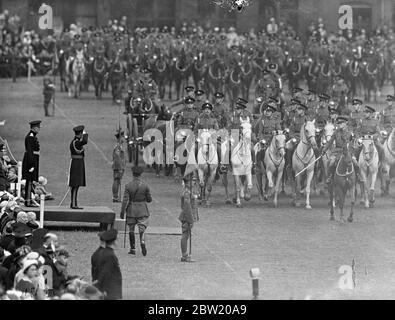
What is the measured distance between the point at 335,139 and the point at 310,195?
7.52ft

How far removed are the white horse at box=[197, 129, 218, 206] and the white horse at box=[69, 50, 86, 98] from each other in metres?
13.9

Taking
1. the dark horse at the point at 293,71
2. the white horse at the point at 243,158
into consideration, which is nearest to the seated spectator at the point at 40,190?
the white horse at the point at 243,158

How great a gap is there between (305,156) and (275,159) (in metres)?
0.53

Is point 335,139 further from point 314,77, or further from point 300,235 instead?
point 314,77

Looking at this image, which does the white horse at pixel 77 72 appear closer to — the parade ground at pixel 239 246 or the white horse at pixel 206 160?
the parade ground at pixel 239 246

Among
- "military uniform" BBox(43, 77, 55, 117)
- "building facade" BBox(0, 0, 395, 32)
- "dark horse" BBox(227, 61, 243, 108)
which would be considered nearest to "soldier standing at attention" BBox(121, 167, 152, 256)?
"building facade" BBox(0, 0, 395, 32)

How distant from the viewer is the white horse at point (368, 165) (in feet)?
97.6

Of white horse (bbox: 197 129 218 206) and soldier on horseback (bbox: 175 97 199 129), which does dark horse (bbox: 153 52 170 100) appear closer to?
soldier on horseback (bbox: 175 97 199 129)

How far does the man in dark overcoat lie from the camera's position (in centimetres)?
1956

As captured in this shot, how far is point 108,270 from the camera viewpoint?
64.2 ft

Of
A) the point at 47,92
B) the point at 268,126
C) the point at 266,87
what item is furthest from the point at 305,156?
the point at 47,92

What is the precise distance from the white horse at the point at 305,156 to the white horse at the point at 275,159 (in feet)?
0.94
